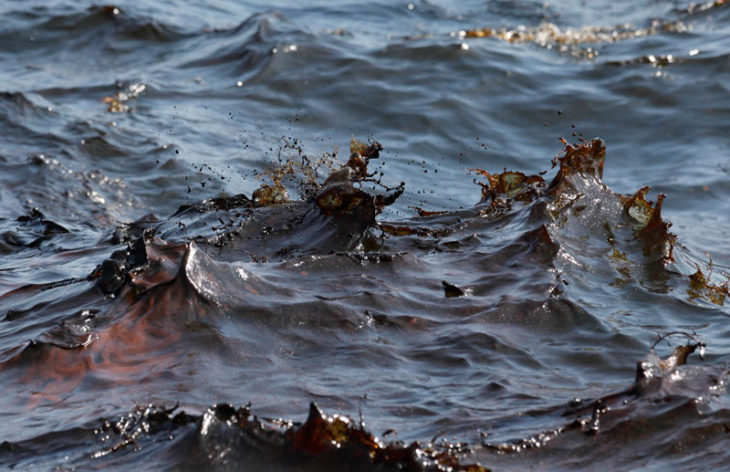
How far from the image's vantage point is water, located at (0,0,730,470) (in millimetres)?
3398

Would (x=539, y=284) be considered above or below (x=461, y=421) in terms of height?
above

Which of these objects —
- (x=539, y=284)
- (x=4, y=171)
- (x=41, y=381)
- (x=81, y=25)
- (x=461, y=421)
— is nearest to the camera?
(x=461, y=421)

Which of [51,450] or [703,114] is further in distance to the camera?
[703,114]

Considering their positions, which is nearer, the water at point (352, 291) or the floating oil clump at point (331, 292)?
the floating oil clump at point (331, 292)

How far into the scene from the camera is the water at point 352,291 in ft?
11.1

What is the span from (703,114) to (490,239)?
6.51m

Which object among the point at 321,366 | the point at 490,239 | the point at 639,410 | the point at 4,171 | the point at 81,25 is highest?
the point at 81,25

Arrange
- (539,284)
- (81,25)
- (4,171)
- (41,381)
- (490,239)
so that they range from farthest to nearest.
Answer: (81,25) → (4,171) → (490,239) → (539,284) → (41,381)

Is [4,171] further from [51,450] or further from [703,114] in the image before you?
[703,114]

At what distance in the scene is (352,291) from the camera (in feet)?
14.7

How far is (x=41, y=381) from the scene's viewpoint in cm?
385

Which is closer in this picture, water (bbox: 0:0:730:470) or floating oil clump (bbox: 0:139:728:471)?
floating oil clump (bbox: 0:139:728:471)

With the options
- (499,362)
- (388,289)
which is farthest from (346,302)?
(499,362)

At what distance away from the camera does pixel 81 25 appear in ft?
45.3
